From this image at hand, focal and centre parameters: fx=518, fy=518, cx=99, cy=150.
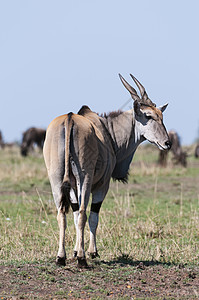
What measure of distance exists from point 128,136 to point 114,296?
8.46ft

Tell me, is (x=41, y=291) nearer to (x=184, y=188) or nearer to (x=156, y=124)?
(x=156, y=124)

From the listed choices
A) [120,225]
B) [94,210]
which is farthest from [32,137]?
[94,210]

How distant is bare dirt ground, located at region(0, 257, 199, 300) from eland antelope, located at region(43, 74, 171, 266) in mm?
247

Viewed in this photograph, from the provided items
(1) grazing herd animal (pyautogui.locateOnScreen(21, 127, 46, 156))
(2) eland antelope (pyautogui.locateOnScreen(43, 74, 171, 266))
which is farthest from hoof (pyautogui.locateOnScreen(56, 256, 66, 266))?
(1) grazing herd animal (pyautogui.locateOnScreen(21, 127, 46, 156))

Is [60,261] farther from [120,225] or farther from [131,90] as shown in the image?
[120,225]

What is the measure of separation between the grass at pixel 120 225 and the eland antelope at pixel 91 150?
0.83m

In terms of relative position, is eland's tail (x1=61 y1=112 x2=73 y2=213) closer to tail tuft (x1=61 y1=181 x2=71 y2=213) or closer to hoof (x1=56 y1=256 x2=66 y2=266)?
tail tuft (x1=61 y1=181 x2=71 y2=213)

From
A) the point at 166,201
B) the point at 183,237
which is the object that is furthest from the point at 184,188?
the point at 183,237

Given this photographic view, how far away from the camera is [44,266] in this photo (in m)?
5.74

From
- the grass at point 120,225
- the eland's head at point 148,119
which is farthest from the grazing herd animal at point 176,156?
the eland's head at point 148,119

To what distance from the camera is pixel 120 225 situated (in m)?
8.31

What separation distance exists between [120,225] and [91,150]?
2.78 metres

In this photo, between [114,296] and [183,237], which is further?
[183,237]

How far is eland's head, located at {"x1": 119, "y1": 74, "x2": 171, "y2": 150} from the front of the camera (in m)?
6.72
